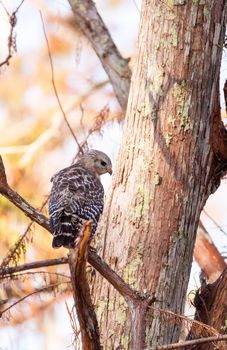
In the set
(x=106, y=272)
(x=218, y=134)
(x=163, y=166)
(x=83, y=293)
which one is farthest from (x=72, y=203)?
(x=83, y=293)

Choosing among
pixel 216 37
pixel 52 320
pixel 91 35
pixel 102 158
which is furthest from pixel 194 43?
pixel 52 320

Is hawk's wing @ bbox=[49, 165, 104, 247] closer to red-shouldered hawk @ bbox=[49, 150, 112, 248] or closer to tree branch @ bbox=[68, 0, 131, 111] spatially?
red-shouldered hawk @ bbox=[49, 150, 112, 248]

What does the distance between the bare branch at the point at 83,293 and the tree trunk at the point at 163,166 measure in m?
1.11

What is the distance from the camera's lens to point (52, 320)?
9.78 meters

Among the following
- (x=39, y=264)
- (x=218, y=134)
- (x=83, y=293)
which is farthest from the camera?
(x=218, y=134)

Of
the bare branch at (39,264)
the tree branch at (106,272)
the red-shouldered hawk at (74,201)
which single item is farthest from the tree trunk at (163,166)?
the bare branch at (39,264)

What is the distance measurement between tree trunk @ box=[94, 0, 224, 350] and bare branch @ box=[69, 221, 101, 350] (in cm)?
111

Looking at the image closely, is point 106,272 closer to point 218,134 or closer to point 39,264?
point 39,264

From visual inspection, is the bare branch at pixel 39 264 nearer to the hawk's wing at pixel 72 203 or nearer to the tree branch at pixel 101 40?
the hawk's wing at pixel 72 203

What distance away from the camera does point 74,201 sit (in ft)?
17.6

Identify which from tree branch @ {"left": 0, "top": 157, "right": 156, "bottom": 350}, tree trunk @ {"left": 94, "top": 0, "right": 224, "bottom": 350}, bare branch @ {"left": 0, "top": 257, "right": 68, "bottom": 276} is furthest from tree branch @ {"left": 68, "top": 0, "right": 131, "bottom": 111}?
bare branch @ {"left": 0, "top": 257, "right": 68, "bottom": 276}

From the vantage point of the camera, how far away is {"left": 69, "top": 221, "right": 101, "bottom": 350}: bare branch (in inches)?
146

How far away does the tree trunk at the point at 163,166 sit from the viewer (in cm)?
522

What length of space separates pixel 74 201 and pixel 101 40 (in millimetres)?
3063
